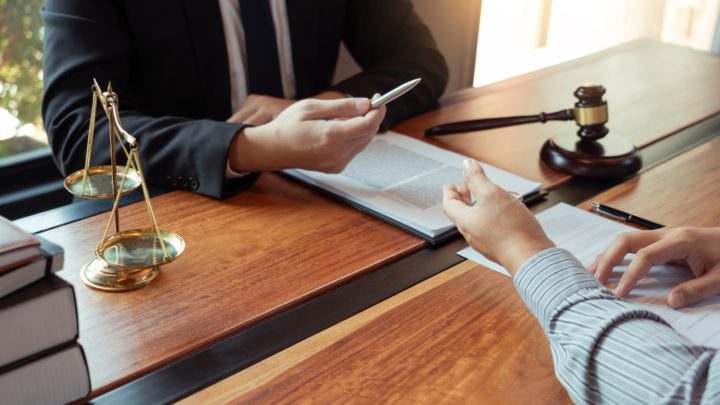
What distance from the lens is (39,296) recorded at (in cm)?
77

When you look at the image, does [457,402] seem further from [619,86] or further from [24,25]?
[24,25]

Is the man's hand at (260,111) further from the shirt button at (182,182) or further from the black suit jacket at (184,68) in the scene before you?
the shirt button at (182,182)

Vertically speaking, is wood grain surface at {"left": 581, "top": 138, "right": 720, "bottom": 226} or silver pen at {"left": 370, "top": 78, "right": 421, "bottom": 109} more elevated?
silver pen at {"left": 370, "top": 78, "right": 421, "bottom": 109}

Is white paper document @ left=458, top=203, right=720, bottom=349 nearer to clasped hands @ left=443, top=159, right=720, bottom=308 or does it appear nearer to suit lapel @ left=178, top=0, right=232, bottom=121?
clasped hands @ left=443, top=159, right=720, bottom=308

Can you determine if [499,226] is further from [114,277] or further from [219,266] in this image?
[114,277]

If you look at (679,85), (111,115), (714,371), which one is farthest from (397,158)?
(679,85)

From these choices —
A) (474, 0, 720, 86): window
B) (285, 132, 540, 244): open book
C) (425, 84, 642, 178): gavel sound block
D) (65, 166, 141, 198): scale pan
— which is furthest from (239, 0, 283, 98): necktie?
(474, 0, 720, 86): window

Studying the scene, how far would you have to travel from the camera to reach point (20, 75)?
2412 mm

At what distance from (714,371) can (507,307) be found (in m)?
0.31

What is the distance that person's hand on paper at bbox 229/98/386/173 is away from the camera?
4.26 feet

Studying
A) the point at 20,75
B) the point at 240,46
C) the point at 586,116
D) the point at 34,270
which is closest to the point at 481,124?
the point at 586,116

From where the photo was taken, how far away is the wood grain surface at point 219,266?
3.09ft

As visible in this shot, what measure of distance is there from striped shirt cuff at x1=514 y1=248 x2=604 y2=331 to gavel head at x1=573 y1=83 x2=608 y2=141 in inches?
26.6

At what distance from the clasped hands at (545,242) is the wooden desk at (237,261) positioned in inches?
5.4
